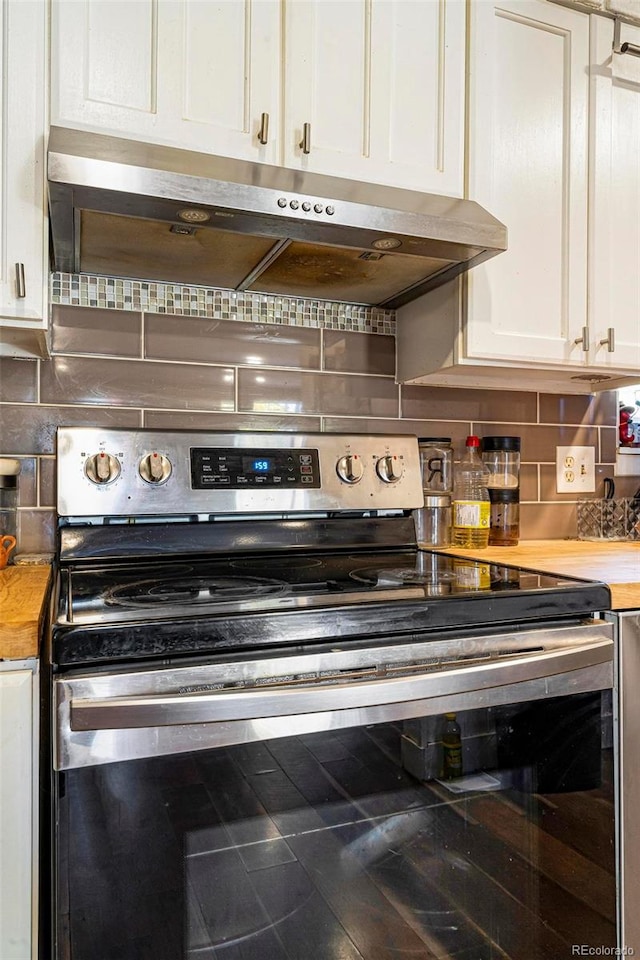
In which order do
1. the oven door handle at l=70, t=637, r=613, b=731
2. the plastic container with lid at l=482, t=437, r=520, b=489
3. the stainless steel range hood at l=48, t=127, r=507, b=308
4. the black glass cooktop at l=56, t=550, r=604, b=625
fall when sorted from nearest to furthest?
the oven door handle at l=70, t=637, r=613, b=731 → the black glass cooktop at l=56, t=550, r=604, b=625 → the stainless steel range hood at l=48, t=127, r=507, b=308 → the plastic container with lid at l=482, t=437, r=520, b=489

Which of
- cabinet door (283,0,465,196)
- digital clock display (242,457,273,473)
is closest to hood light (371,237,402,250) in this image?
cabinet door (283,0,465,196)

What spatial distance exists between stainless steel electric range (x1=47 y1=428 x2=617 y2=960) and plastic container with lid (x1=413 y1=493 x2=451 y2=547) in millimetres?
394

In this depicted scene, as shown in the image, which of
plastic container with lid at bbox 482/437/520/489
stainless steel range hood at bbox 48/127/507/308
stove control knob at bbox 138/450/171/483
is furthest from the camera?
plastic container with lid at bbox 482/437/520/489

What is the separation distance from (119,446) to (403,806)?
2.67ft

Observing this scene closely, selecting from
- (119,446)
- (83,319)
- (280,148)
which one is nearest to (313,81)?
(280,148)

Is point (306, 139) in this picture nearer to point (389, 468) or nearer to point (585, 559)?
point (389, 468)

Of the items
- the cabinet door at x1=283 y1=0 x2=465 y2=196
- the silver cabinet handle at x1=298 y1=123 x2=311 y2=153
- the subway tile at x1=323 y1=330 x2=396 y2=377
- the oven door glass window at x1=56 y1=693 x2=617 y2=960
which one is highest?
the cabinet door at x1=283 y1=0 x2=465 y2=196

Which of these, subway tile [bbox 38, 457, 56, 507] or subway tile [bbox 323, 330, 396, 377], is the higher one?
subway tile [bbox 323, 330, 396, 377]

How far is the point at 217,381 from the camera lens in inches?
57.5

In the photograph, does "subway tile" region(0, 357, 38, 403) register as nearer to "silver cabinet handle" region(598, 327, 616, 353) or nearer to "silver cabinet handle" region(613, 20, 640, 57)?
"silver cabinet handle" region(598, 327, 616, 353)

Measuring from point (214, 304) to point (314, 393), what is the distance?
0.30m

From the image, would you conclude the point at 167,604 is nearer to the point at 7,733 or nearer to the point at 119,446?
the point at 7,733

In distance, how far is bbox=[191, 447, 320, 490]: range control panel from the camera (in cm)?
134

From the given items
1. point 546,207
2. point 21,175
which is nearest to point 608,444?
point 546,207
